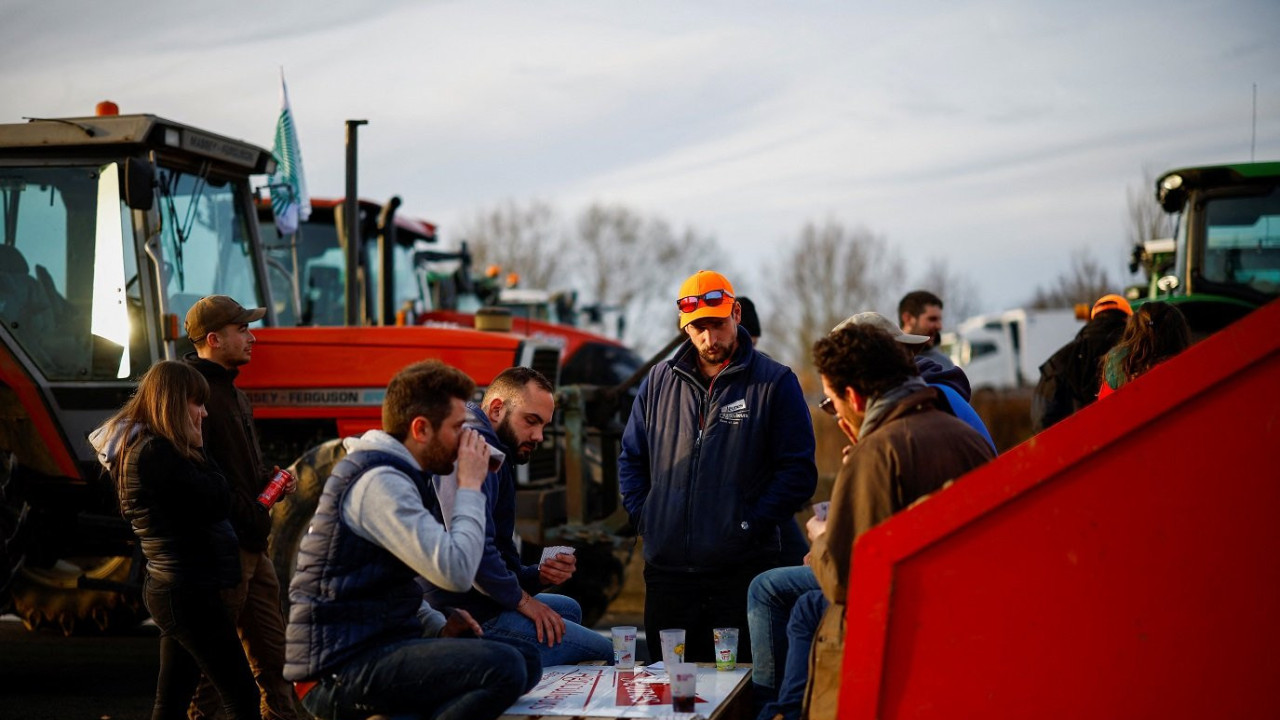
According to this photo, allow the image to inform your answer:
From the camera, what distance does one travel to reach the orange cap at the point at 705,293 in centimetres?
478

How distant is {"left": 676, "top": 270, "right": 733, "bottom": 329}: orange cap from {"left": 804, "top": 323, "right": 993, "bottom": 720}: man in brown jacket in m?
1.36

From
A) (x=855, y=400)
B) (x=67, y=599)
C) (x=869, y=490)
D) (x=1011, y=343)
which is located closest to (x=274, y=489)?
(x=855, y=400)

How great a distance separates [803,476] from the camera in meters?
4.71

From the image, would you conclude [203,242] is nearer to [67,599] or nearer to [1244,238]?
[67,599]

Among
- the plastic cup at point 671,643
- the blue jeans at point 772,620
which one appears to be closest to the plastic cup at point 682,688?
the plastic cup at point 671,643

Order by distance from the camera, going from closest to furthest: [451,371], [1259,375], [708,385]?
[1259,375]
[451,371]
[708,385]

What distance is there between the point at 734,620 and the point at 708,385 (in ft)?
3.11

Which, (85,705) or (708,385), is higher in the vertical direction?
(708,385)

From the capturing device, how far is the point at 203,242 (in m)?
7.25

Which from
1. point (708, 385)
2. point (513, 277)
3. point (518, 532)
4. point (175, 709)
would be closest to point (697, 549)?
point (708, 385)

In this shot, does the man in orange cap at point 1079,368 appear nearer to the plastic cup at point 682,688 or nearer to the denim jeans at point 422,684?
the plastic cup at point 682,688

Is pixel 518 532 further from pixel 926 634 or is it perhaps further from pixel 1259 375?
pixel 1259 375

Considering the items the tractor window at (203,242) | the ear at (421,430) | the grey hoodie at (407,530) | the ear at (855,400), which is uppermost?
the tractor window at (203,242)

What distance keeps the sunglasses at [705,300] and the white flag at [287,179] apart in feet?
12.8
